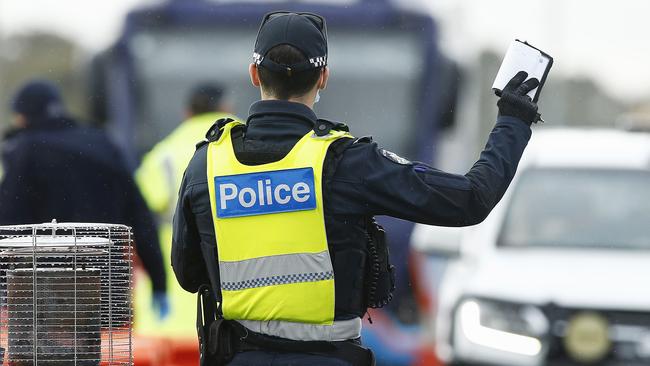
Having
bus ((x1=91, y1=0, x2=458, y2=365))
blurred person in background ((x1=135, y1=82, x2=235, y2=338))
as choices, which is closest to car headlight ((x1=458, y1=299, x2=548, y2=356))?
blurred person in background ((x1=135, y1=82, x2=235, y2=338))

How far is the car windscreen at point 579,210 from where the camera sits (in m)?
8.00

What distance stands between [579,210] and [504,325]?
100 cm

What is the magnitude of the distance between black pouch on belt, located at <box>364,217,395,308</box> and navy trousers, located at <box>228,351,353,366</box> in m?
0.19

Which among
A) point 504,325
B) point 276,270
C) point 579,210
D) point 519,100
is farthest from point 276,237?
point 579,210

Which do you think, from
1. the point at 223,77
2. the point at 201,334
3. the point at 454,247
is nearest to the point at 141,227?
the point at 454,247

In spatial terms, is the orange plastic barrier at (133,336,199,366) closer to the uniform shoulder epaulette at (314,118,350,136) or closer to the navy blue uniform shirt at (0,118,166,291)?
the navy blue uniform shirt at (0,118,166,291)

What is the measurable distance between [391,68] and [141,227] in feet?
24.9

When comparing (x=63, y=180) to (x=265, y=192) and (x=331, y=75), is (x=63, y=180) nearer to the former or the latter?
(x=265, y=192)

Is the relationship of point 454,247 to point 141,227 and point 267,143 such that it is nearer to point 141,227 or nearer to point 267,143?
point 141,227

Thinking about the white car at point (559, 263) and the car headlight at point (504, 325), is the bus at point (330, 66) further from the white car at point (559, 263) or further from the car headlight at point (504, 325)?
the car headlight at point (504, 325)

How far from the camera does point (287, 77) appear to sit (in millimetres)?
3719

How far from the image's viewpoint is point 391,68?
13.7 m

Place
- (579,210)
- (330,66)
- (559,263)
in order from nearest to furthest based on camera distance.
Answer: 1. (559,263)
2. (579,210)
3. (330,66)

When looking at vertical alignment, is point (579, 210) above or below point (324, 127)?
above
